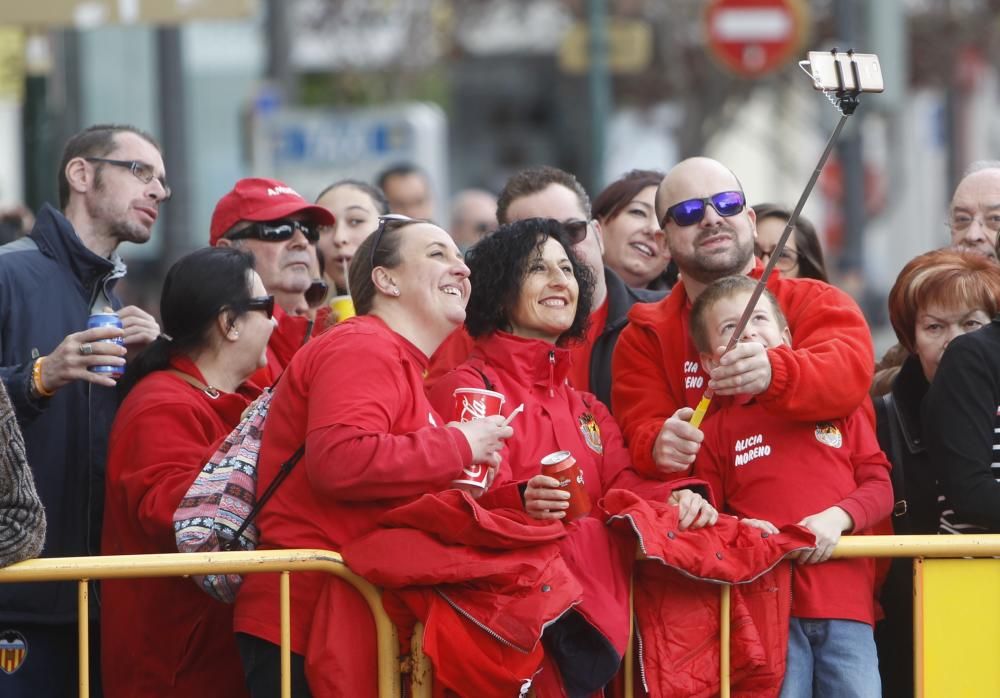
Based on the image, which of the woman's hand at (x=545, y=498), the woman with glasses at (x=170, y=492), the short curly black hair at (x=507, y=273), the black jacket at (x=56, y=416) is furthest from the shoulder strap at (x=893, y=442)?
the black jacket at (x=56, y=416)

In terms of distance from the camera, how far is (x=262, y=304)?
562 centimetres

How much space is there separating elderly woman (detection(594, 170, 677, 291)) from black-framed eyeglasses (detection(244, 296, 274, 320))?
1.92m

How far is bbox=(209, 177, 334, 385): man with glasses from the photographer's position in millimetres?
6508

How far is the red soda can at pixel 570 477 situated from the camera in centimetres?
464

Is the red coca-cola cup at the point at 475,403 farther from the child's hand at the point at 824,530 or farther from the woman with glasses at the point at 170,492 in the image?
the child's hand at the point at 824,530

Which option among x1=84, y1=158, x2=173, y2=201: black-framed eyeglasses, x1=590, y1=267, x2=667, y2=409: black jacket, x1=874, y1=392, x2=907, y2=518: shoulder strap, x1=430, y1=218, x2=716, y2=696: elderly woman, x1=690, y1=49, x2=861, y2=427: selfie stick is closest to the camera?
x1=690, y1=49, x2=861, y2=427: selfie stick

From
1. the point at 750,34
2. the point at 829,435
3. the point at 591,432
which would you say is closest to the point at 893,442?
the point at 829,435

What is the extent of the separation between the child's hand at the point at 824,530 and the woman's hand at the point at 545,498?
0.73 meters

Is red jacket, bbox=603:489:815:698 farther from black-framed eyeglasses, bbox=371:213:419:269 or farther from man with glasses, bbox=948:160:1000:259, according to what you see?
man with glasses, bbox=948:160:1000:259

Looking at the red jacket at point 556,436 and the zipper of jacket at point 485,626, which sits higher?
the red jacket at point 556,436

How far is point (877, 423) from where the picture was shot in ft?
18.7

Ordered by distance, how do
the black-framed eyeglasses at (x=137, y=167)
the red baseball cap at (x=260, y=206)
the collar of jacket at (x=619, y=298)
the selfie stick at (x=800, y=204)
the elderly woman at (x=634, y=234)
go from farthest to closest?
1. the elderly woman at (x=634, y=234)
2. the red baseball cap at (x=260, y=206)
3. the collar of jacket at (x=619, y=298)
4. the black-framed eyeglasses at (x=137, y=167)
5. the selfie stick at (x=800, y=204)

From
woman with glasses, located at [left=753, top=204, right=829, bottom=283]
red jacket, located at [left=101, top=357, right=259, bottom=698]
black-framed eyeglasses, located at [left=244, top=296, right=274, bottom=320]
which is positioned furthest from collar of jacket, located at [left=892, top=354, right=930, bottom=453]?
red jacket, located at [left=101, top=357, right=259, bottom=698]

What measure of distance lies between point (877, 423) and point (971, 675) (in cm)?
99
